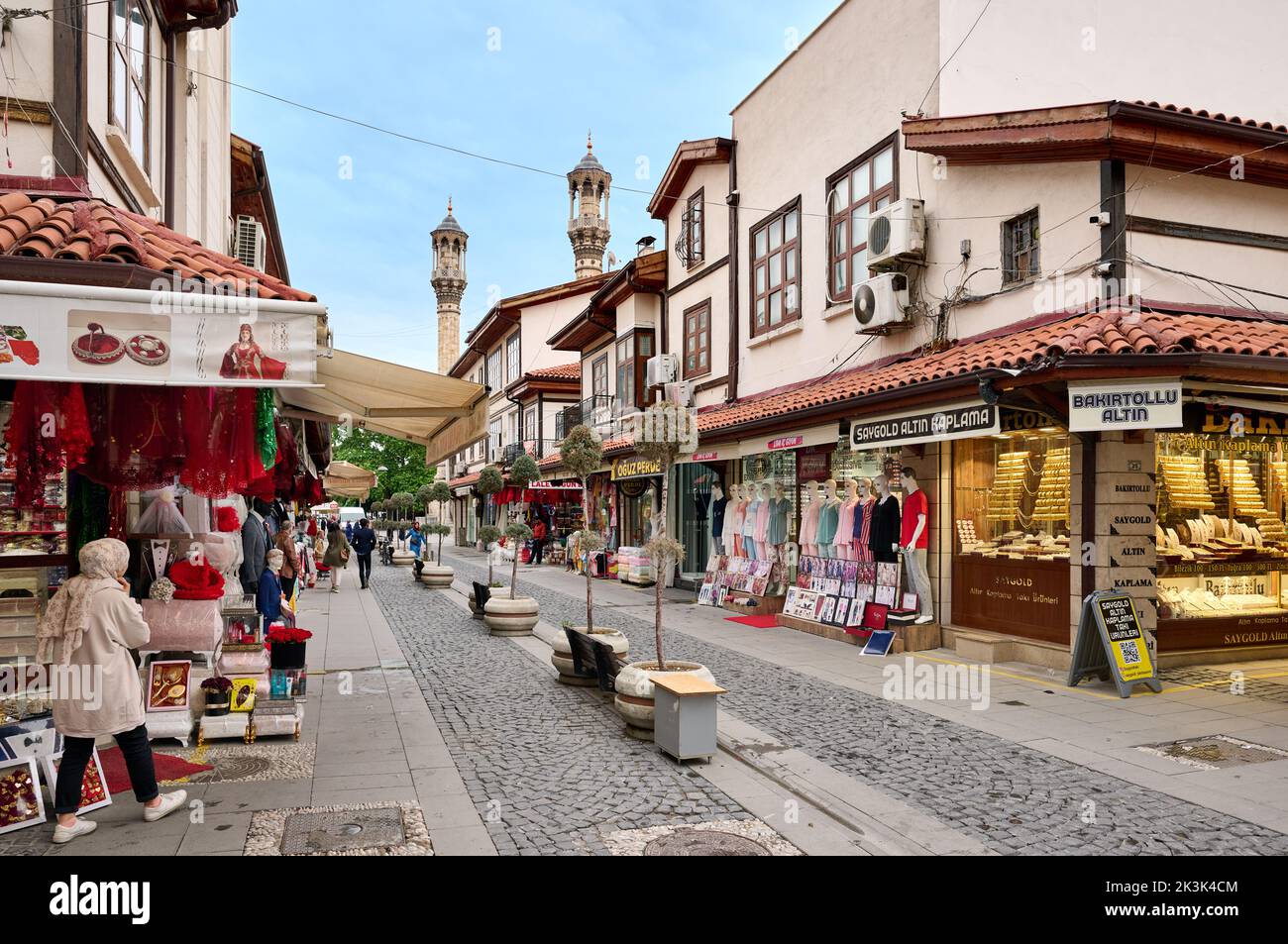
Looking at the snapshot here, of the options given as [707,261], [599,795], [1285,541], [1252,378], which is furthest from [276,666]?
[707,261]

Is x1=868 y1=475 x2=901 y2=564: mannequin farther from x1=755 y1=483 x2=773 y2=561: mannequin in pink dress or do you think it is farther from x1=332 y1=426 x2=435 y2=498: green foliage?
x1=332 y1=426 x2=435 y2=498: green foliage

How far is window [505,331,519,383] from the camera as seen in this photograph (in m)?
41.7

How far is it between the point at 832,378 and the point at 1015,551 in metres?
4.79

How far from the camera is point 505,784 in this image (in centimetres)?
606

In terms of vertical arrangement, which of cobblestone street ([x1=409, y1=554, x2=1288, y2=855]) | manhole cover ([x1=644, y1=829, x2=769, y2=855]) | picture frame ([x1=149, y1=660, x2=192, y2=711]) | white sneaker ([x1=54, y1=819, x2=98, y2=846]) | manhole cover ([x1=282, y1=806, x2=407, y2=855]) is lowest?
cobblestone street ([x1=409, y1=554, x2=1288, y2=855])

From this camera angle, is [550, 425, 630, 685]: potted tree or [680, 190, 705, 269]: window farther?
[680, 190, 705, 269]: window

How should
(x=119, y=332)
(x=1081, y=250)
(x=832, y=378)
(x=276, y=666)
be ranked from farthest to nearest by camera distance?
(x=832, y=378)
(x=1081, y=250)
(x=276, y=666)
(x=119, y=332)

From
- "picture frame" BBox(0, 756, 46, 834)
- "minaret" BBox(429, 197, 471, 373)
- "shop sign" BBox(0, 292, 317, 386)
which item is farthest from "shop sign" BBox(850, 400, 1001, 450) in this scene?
"minaret" BBox(429, 197, 471, 373)

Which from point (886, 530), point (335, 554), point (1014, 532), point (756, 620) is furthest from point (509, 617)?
point (335, 554)

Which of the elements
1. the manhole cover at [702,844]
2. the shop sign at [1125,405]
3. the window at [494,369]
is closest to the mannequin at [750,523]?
the shop sign at [1125,405]

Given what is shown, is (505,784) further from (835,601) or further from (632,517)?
(632,517)

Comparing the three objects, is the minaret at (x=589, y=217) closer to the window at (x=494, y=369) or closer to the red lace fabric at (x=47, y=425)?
the window at (x=494, y=369)

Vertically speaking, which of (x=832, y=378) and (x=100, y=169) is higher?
(x=100, y=169)

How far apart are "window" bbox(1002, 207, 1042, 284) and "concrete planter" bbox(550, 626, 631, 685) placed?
6817mm
